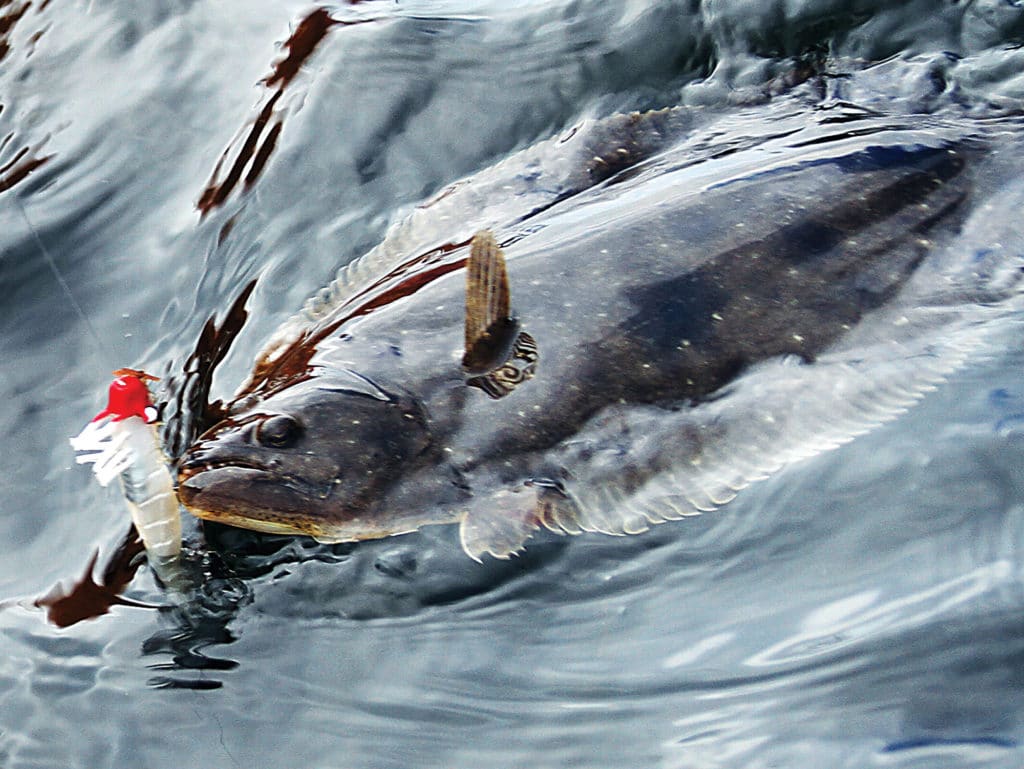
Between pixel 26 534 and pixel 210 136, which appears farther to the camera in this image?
pixel 210 136

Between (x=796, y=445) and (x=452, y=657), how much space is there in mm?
1226

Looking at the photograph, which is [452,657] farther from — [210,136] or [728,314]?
[210,136]

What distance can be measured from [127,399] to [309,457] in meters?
0.56

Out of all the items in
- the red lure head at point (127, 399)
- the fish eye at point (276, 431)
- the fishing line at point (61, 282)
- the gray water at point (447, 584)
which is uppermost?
the red lure head at point (127, 399)

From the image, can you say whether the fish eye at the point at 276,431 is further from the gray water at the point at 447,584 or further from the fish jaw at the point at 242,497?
the gray water at the point at 447,584

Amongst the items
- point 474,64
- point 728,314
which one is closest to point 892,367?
point 728,314

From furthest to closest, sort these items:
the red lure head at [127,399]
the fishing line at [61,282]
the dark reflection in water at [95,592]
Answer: the fishing line at [61,282], the dark reflection in water at [95,592], the red lure head at [127,399]

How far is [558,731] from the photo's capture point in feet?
10.2

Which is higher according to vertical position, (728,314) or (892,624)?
(728,314)

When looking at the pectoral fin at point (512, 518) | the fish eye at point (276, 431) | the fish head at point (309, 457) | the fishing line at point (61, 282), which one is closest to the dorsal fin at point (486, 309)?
the fish head at point (309, 457)

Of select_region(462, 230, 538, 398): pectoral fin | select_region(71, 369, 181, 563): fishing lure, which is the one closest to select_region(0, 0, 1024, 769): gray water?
select_region(71, 369, 181, 563): fishing lure

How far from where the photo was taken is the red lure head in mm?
3086

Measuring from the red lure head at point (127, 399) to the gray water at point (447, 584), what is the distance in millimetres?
604

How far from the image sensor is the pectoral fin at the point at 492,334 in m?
3.40
